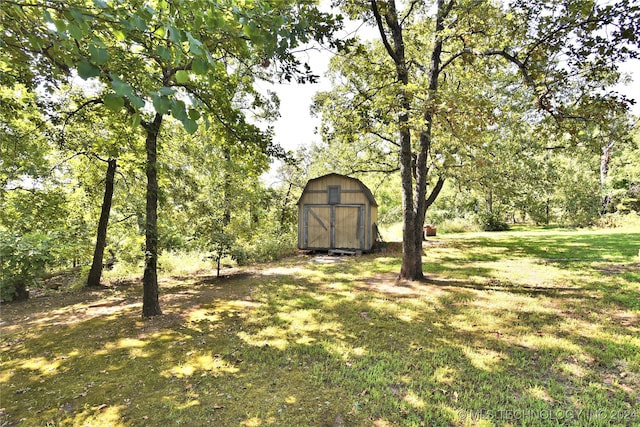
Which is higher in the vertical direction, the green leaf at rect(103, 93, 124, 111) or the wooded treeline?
the wooded treeline

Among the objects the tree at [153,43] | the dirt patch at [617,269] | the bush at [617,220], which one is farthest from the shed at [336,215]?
the bush at [617,220]

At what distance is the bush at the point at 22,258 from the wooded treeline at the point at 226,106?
49 millimetres

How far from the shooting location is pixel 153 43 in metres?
2.14

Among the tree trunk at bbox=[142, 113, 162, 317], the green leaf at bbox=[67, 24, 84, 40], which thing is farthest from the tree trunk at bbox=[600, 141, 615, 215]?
the green leaf at bbox=[67, 24, 84, 40]

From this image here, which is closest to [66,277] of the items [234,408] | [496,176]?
[234,408]

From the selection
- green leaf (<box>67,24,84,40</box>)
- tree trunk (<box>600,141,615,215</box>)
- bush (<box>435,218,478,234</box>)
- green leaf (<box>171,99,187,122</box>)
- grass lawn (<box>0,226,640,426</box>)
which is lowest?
grass lawn (<box>0,226,640,426</box>)

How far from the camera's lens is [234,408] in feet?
10.1

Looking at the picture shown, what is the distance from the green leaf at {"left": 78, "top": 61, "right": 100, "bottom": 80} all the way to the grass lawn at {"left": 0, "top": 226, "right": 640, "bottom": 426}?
3.18m

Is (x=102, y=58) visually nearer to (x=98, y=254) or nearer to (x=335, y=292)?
(x=335, y=292)

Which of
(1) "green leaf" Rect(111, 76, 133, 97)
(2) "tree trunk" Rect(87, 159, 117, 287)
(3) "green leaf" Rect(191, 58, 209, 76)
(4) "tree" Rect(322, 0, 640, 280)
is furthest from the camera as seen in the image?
(2) "tree trunk" Rect(87, 159, 117, 287)

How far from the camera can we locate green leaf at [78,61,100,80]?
128 centimetres

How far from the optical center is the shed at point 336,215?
1422 cm

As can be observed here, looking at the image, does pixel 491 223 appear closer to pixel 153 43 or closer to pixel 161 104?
pixel 153 43

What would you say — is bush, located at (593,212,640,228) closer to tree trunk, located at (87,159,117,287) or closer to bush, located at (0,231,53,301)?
tree trunk, located at (87,159,117,287)
